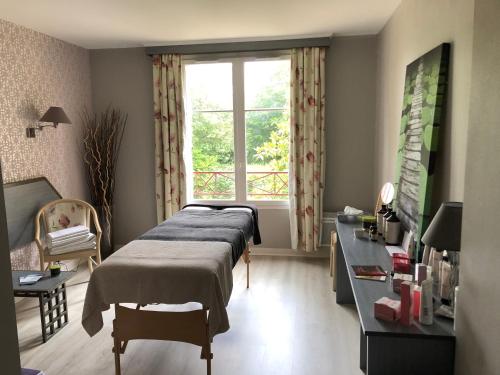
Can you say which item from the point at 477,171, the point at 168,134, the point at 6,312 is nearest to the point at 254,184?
the point at 168,134

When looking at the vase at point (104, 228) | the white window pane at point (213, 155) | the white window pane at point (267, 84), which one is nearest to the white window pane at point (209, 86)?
the white window pane at point (213, 155)

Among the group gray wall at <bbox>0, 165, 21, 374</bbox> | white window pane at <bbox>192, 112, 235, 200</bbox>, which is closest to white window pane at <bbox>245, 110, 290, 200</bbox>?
white window pane at <bbox>192, 112, 235, 200</bbox>

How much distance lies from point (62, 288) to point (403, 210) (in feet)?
8.39

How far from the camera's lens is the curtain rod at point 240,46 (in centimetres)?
402

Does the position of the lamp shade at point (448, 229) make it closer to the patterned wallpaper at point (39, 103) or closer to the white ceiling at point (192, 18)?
the white ceiling at point (192, 18)

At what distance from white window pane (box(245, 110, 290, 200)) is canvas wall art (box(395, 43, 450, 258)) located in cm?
182

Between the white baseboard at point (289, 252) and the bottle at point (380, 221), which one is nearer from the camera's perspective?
the bottle at point (380, 221)

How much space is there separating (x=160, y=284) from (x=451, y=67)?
6.25 ft

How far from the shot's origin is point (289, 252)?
448 cm

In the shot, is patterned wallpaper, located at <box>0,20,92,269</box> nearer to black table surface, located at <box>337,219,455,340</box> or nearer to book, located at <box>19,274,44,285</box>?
book, located at <box>19,274,44,285</box>

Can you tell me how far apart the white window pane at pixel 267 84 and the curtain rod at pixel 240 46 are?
0.66 ft

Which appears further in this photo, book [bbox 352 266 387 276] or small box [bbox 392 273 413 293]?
book [bbox 352 266 387 276]

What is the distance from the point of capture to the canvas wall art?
2.07 metres

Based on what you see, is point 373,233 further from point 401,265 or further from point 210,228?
point 210,228
